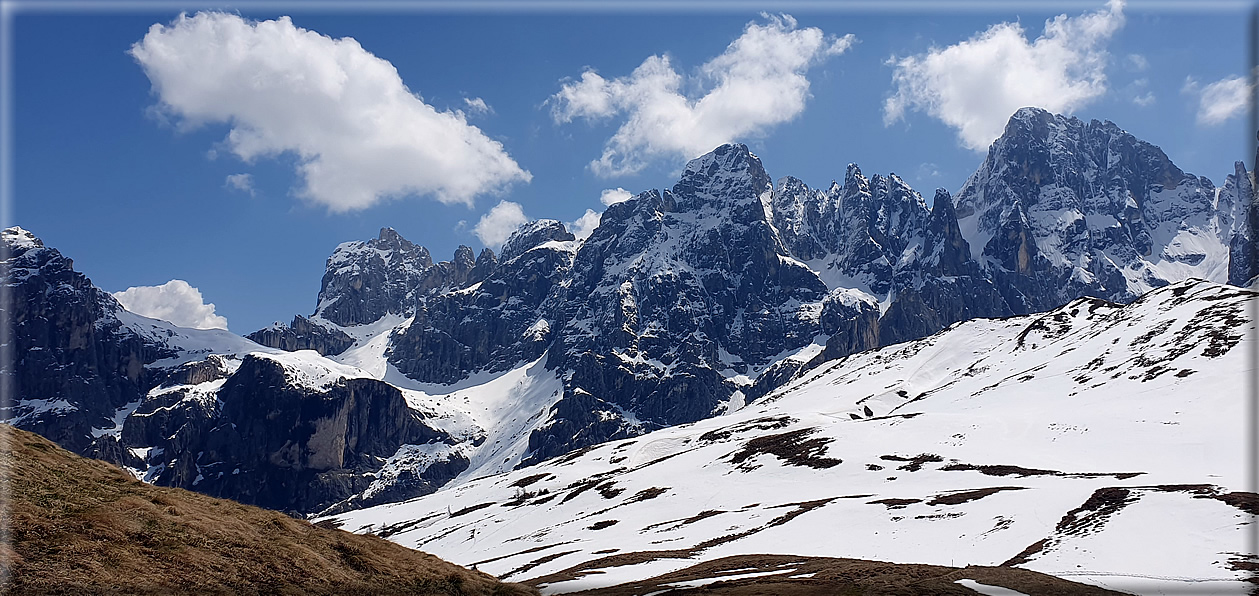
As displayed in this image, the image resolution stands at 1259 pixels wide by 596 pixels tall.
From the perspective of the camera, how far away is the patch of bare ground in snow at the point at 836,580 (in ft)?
110

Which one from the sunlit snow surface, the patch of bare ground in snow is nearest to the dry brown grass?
the patch of bare ground in snow

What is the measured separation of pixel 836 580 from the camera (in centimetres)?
3762

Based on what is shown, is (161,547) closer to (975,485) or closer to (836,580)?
(836,580)

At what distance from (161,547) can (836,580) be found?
2909cm

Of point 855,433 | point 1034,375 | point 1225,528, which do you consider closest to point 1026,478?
point 1225,528

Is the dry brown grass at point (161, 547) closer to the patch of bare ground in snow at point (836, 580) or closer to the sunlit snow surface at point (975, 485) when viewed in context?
the patch of bare ground in snow at point (836, 580)

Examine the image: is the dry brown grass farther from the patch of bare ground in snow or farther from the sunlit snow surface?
the sunlit snow surface

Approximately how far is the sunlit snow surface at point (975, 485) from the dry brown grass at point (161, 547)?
55.5 feet

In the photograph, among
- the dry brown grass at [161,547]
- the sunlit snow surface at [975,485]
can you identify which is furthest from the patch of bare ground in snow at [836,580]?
the dry brown grass at [161,547]

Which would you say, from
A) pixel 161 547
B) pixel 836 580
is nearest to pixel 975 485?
pixel 836 580

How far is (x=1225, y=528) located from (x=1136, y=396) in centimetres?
7715

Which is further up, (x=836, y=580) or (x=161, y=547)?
(x=161, y=547)

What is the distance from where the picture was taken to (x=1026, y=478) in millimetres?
71125

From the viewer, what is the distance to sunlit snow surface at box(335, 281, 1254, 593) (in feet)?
150
